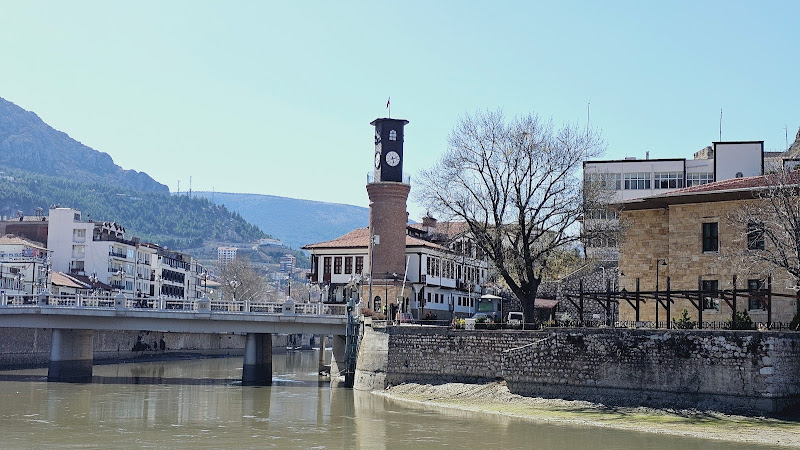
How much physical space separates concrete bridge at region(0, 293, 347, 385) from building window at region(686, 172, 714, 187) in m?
34.1

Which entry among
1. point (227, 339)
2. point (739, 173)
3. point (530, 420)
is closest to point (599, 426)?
point (530, 420)

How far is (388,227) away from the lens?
75.7 meters

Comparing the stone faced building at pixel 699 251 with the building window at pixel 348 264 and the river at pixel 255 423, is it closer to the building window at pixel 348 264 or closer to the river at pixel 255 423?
the river at pixel 255 423

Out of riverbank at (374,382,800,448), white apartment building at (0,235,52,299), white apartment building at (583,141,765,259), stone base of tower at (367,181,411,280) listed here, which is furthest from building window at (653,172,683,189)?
white apartment building at (0,235,52,299)

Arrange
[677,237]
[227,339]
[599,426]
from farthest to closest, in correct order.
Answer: [227,339]
[677,237]
[599,426]

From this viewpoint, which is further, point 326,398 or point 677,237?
point 326,398

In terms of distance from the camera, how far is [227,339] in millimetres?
116250

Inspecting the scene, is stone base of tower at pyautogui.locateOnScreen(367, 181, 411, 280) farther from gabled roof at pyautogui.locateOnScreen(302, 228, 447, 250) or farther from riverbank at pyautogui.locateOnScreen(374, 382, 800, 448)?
riverbank at pyautogui.locateOnScreen(374, 382, 800, 448)

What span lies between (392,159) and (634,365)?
3760cm

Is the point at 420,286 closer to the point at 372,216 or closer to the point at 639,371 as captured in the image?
the point at 372,216

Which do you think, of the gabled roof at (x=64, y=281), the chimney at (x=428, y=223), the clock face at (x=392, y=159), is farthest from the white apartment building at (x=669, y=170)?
the gabled roof at (x=64, y=281)

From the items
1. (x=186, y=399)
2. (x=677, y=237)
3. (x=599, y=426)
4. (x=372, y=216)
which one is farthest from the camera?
(x=372, y=216)

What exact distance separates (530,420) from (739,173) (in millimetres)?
45072

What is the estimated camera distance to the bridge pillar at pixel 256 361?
211 ft
